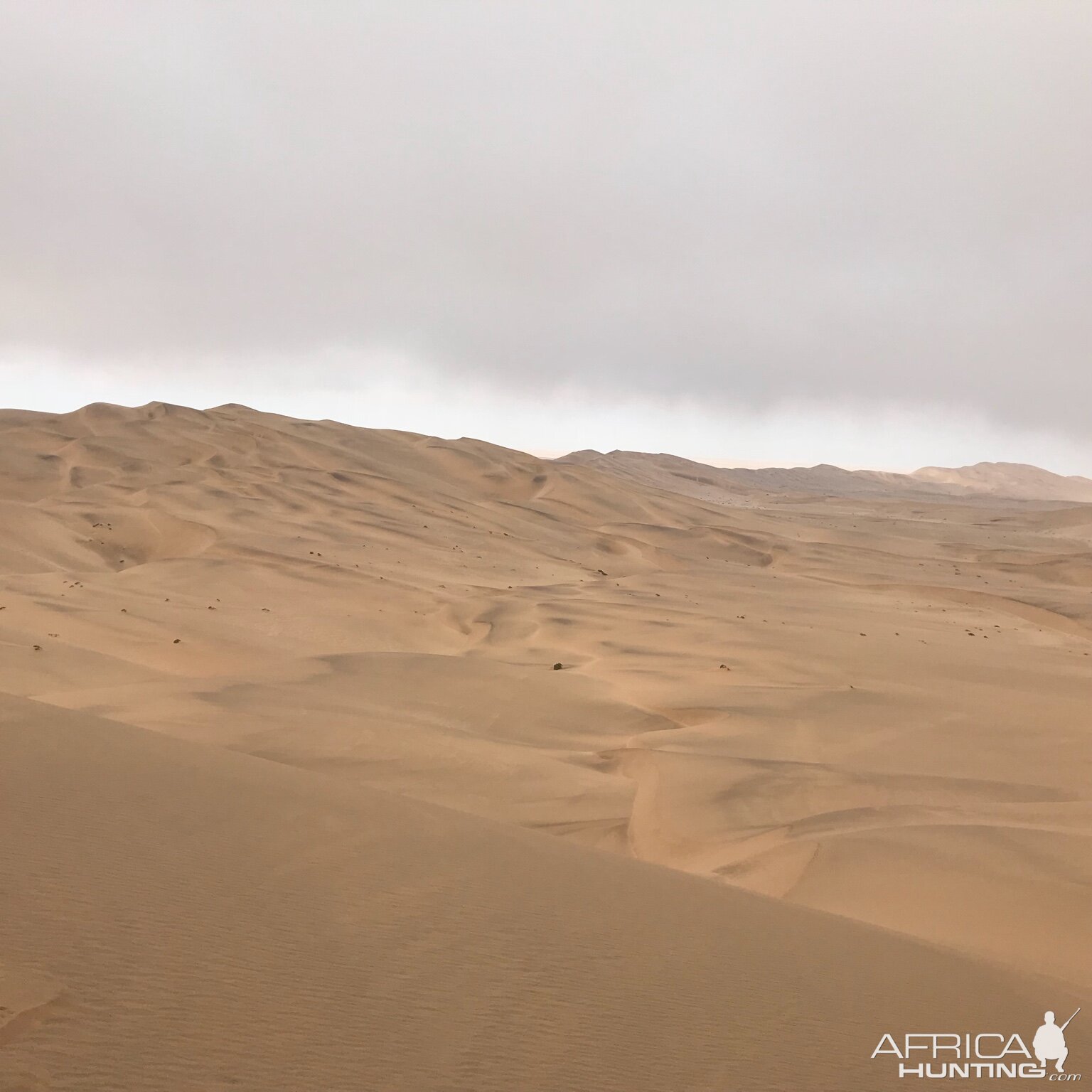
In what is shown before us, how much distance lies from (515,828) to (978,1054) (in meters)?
2.05

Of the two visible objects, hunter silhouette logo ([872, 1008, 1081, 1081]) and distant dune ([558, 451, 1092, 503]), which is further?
distant dune ([558, 451, 1092, 503])

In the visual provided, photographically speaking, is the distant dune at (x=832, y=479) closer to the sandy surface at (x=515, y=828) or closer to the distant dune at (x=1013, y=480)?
the distant dune at (x=1013, y=480)

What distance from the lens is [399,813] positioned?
3.83 meters

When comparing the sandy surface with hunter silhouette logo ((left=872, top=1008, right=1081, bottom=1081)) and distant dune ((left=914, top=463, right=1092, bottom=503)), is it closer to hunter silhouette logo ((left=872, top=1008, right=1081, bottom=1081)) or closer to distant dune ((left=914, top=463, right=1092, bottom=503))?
hunter silhouette logo ((left=872, top=1008, right=1081, bottom=1081))

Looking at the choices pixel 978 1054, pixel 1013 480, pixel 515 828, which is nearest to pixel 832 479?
pixel 1013 480

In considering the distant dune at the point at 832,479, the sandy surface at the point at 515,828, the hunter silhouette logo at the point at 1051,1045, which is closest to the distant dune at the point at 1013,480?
the distant dune at the point at 832,479

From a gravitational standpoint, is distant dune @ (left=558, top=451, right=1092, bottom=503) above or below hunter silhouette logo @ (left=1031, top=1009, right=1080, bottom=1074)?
above

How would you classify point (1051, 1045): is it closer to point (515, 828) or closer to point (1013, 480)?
point (515, 828)

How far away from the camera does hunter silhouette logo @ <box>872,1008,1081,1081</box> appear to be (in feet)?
7.76

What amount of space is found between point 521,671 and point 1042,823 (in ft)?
13.8

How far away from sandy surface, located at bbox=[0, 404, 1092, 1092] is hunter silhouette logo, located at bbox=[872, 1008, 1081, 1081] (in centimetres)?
8

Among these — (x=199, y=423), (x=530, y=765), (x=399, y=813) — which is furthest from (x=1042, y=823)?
(x=199, y=423)

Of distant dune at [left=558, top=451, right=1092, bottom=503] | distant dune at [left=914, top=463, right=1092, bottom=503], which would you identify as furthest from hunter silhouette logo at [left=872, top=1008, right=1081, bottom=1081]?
distant dune at [left=914, top=463, right=1092, bottom=503]

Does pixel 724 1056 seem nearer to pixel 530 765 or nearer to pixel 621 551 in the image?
pixel 530 765
